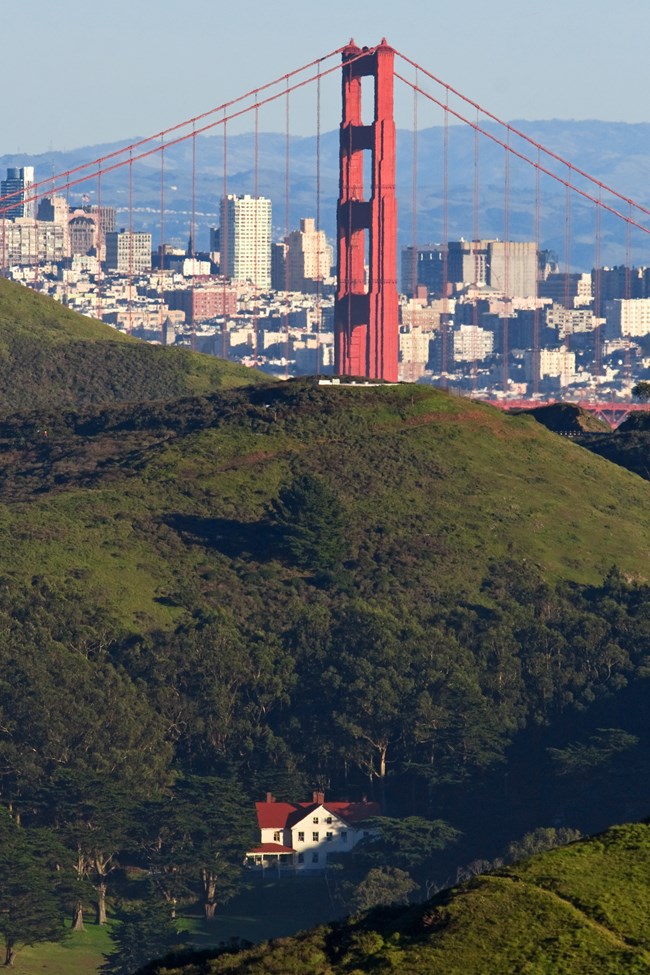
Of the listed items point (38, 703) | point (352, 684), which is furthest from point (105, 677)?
point (352, 684)

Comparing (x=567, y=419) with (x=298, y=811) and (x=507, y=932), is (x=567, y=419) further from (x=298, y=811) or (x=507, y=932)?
(x=507, y=932)

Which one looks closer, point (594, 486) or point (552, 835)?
point (552, 835)

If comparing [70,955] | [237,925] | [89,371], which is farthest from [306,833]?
[89,371]

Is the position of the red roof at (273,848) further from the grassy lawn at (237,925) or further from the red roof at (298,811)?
the grassy lawn at (237,925)

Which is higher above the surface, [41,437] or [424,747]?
[41,437]

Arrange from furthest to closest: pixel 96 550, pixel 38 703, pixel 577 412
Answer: pixel 577 412
pixel 96 550
pixel 38 703

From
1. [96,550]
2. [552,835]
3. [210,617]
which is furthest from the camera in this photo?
[96,550]

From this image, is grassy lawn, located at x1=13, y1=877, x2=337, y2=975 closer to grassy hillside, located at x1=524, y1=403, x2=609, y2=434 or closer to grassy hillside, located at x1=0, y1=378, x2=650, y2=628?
grassy hillside, located at x1=0, y1=378, x2=650, y2=628

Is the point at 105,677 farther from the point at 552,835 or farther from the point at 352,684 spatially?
the point at 552,835
